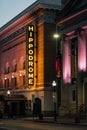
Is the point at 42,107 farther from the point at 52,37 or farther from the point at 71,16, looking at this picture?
the point at 71,16

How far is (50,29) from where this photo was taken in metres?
72.8

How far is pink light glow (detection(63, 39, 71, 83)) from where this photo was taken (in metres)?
62.9

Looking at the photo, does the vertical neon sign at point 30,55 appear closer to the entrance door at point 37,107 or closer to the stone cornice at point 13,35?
the entrance door at point 37,107

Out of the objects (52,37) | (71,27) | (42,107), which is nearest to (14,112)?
(42,107)

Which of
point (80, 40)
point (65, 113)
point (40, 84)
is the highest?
point (80, 40)

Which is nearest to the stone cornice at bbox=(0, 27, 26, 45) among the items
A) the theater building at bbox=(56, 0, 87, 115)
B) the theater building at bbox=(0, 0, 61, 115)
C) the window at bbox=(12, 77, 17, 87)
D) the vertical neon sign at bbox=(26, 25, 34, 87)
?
the theater building at bbox=(0, 0, 61, 115)

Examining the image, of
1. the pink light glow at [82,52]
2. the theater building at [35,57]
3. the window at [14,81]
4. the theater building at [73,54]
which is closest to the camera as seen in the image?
the pink light glow at [82,52]

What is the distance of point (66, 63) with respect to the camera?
209ft

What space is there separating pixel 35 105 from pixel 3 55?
2586cm

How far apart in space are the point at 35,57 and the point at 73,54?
15.2m

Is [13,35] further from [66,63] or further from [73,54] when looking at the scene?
[73,54]

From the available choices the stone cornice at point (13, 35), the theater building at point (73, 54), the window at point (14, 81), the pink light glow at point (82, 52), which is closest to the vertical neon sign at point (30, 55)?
the stone cornice at point (13, 35)

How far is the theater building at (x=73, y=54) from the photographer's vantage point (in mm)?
58875

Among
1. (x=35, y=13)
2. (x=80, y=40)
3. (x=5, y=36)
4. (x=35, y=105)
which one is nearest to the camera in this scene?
(x=80, y=40)
